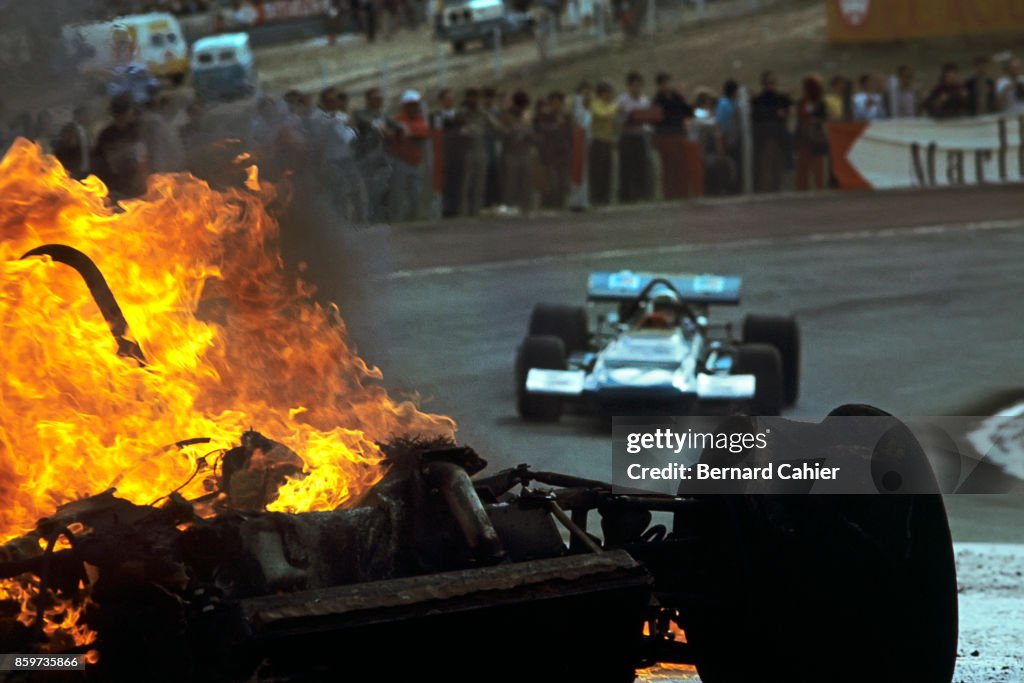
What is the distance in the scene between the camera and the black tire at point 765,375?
11.1 m

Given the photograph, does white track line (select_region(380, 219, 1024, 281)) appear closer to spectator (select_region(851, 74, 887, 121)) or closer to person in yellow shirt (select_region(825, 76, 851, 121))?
person in yellow shirt (select_region(825, 76, 851, 121))

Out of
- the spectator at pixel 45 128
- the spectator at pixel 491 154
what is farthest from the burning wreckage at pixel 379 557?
the spectator at pixel 491 154

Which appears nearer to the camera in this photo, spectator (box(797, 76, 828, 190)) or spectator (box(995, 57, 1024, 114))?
spectator (box(797, 76, 828, 190))

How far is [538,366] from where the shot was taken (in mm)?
11336

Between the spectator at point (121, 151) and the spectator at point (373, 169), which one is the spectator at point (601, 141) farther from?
the spectator at point (121, 151)

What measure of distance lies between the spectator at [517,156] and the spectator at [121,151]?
507 inches

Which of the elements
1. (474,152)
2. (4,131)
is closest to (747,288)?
(474,152)

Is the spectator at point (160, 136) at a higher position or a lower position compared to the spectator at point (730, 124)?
higher

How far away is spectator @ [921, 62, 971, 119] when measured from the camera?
23969mm

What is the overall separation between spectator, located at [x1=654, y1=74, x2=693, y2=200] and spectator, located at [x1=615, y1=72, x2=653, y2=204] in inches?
8.3

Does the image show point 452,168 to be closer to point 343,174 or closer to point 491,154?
point 491,154

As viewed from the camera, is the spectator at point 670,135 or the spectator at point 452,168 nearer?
the spectator at point 452,168

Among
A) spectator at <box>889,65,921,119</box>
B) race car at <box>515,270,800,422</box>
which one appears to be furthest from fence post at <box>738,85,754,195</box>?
race car at <box>515,270,800,422</box>

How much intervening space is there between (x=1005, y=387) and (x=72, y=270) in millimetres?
8469
